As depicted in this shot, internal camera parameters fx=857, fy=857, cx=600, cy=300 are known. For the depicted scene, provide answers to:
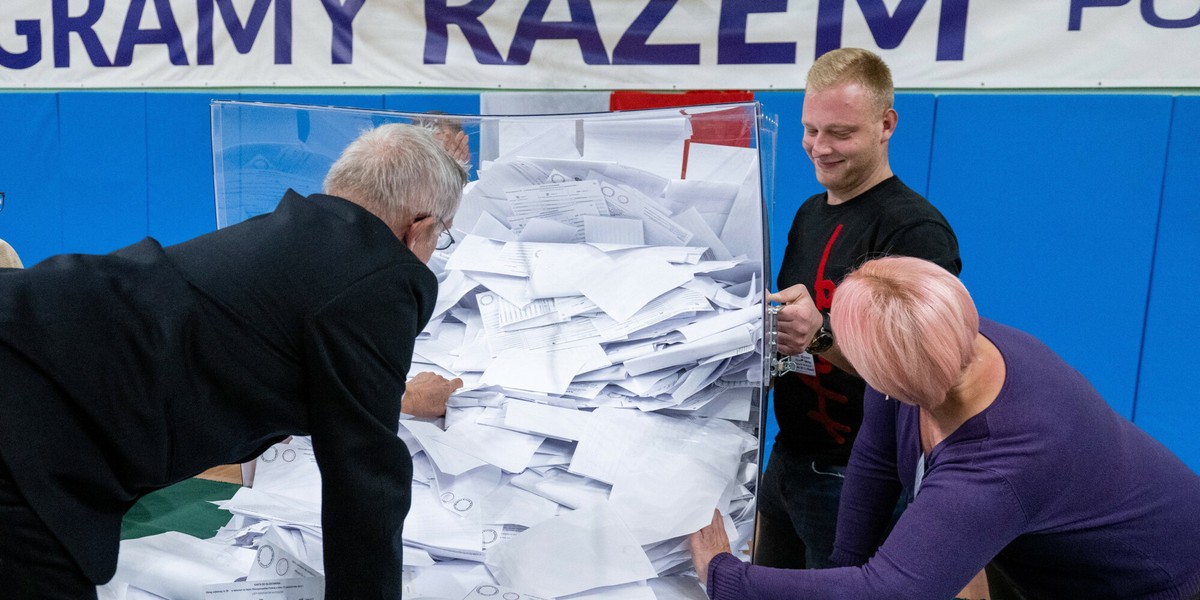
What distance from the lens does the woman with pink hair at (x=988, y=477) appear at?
843 mm

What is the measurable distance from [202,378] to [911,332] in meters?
0.72

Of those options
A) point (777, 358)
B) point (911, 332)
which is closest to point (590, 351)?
point (777, 358)

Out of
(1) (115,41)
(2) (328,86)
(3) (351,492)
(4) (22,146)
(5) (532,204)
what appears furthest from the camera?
(4) (22,146)

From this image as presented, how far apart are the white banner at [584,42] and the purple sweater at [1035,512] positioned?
5.81 feet

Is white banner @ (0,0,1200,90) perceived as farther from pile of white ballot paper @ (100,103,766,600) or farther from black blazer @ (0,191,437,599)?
black blazer @ (0,191,437,599)

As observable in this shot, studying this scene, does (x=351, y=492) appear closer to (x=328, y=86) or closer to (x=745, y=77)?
(x=745, y=77)

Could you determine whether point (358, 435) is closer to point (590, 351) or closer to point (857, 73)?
point (590, 351)

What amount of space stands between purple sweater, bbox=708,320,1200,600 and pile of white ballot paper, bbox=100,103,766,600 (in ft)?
0.44

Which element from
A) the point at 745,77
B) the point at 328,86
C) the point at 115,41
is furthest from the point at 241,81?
the point at 745,77

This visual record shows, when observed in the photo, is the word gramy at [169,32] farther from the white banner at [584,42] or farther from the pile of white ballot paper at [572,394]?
the pile of white ballot paper at [572,394]

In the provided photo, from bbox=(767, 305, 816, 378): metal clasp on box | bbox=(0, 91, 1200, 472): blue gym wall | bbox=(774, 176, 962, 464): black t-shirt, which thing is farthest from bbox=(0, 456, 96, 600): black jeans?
bbox=(0, 91, 1200, 472): blue gym wall

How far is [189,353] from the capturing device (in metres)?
0.88

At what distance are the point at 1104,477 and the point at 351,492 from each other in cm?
78

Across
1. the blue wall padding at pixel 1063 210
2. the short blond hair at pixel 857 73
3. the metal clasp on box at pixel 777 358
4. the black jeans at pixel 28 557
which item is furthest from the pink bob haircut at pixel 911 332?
the blue wall padding at pixel 1063 210
